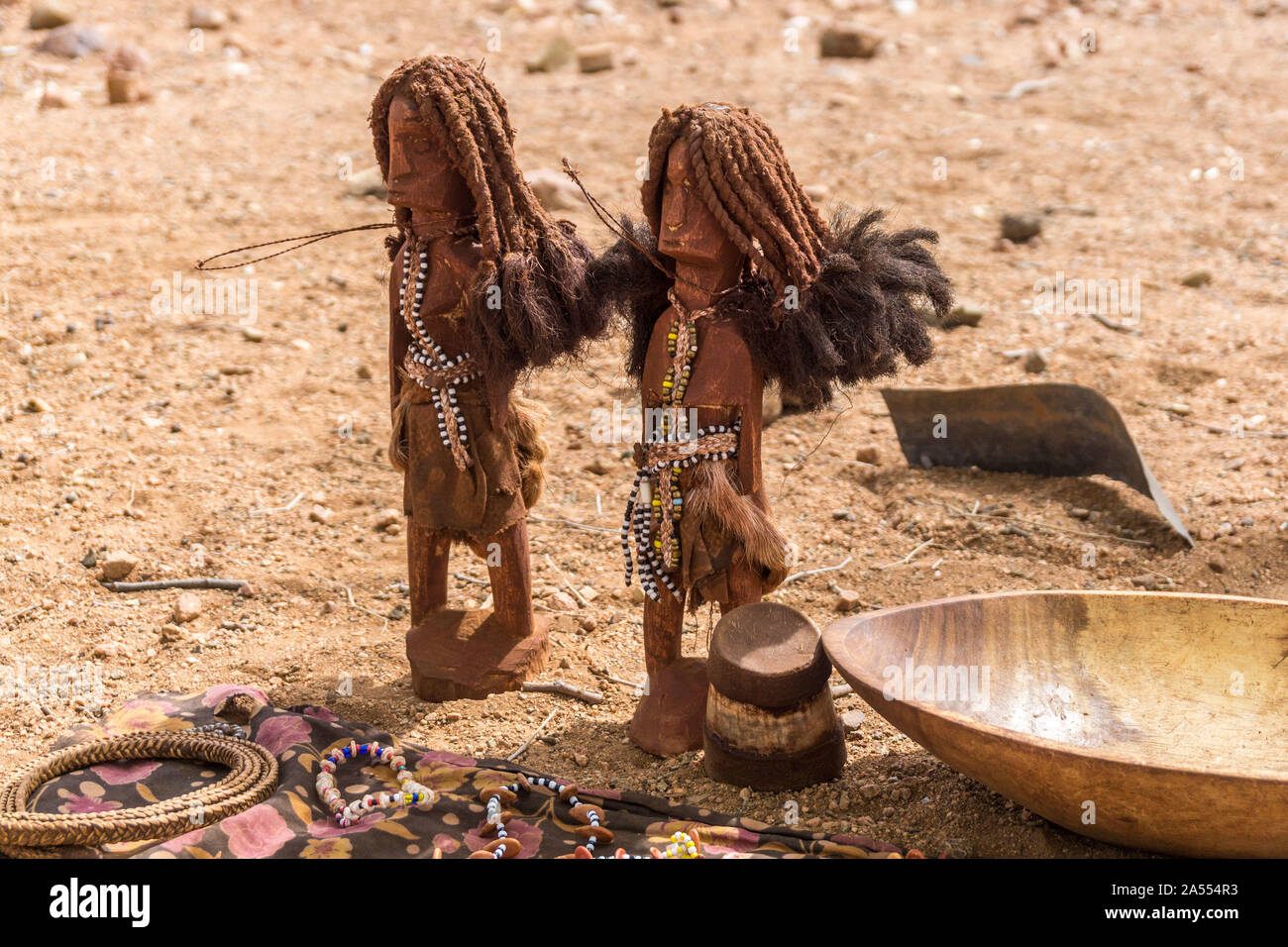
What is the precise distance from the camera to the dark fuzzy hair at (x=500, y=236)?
13.7ft

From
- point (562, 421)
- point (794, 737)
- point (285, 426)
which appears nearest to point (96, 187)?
point (285, 426)

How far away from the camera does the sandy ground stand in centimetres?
489

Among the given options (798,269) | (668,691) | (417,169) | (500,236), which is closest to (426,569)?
(668,691)

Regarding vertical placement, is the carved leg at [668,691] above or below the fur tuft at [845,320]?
below

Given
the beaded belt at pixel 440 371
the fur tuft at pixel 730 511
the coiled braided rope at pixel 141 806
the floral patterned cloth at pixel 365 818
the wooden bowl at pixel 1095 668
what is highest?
the beaded belt at pixel 440 371

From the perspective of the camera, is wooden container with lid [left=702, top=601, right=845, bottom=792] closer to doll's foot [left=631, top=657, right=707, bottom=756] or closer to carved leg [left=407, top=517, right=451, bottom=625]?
doll's foot [left=631, top=657, right=707, bottom=756]

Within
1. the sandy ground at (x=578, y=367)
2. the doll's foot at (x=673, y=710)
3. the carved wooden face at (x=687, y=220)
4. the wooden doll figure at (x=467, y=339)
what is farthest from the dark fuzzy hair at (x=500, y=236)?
the doll's foot at (x=673, y=710)

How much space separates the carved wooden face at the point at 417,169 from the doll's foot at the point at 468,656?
1519 millimetres

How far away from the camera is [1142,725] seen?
157 inches

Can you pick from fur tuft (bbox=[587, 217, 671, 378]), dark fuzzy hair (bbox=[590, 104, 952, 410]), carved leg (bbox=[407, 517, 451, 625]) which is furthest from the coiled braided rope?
dark fuzzy hair (bbox=[590, 104, 952, 410])

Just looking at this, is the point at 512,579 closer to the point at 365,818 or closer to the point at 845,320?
the point at 365,818

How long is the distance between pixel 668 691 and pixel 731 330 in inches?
49.3

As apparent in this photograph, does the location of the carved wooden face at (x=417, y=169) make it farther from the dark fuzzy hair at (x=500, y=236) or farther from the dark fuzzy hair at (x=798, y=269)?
the dark fuzzy hair at (x=798, y=269)

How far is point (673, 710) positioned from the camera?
4.36 metres
